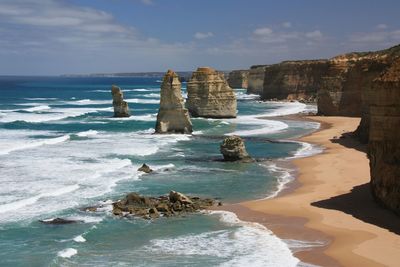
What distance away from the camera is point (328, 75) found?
207ft

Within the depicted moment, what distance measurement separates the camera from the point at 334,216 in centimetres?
2117

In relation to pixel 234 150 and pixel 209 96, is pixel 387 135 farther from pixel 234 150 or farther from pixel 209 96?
pixel 209 96

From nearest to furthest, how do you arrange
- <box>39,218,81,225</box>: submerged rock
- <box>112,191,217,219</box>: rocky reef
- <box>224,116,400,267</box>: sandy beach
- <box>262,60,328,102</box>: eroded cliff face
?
1. <box>224,116,400,267</box>: sandy beach
2. <box>39,218,81,225</box>: submerged rock
3. <box>112,191,217,219</box>: rocky reef
4. <box>262,60,328,102</box>: eroded cliff face

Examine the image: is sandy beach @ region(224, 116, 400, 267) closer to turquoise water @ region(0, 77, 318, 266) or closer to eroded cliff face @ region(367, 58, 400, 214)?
eroded cliff face @ region(367, 58, 400, 214)

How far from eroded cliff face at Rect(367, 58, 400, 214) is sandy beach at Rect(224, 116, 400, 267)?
82 cm

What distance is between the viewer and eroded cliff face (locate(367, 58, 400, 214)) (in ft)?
65.3

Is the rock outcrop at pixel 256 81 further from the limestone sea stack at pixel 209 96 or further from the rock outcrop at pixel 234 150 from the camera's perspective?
the rock outcrop at pixel 234 150

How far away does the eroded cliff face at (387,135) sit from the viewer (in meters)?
19.9

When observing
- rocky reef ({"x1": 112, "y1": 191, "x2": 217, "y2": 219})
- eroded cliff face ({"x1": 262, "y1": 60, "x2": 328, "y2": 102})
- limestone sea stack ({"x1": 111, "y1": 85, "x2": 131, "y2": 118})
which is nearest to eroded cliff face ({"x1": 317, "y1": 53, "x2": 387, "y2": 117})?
limestone sea stack ({"x1": 111, "y1": 85, "x2": 131, "y2": 118})

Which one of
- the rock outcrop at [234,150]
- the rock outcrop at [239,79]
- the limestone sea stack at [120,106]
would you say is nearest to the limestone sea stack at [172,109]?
the limestone sea stack at [120,106]

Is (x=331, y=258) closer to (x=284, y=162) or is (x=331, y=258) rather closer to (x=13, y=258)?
(x=13, y=258)

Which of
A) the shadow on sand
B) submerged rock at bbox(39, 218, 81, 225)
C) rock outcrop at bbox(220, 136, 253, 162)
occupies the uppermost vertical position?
rock outcrop at bbox(220, 136, 253, 162)

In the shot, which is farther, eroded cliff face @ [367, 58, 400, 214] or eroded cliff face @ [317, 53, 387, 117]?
eroded cliff face @ [317, 53, 387, 117]

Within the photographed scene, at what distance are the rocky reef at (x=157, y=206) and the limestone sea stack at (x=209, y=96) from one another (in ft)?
129
